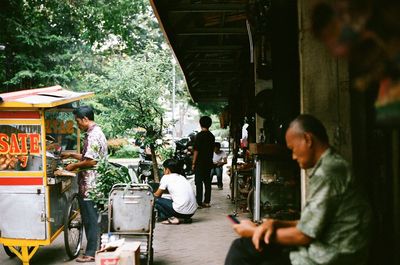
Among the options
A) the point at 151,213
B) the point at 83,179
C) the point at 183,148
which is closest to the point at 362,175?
the point at 151,213

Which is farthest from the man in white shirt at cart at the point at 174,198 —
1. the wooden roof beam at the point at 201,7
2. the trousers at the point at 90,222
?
the wooden roof beam at the point at 201,7

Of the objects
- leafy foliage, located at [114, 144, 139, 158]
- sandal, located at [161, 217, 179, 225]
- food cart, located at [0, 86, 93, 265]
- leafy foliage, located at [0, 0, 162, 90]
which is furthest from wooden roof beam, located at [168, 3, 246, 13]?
leafy foliage, located at [114, 144, 139, 158]

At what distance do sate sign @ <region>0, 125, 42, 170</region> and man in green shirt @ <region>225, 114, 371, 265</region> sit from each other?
3.91m

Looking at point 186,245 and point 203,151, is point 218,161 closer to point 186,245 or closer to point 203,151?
point 203,151

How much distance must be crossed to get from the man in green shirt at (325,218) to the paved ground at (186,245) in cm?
372

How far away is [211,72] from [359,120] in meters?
10.9

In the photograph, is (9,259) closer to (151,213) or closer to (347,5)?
(151,213)

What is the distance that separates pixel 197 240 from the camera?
7.98 meters

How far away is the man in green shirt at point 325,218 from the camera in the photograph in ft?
9.62

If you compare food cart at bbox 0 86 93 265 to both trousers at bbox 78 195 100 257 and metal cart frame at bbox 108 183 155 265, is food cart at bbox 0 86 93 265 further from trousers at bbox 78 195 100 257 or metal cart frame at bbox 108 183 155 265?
metal cart frame at bbox 108 183 155 265

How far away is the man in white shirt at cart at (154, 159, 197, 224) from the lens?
28.6ft

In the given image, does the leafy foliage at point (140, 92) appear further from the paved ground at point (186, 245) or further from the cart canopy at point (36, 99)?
the cart canopy at point (36, 99)

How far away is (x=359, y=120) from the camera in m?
4.31

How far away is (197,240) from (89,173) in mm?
2312
